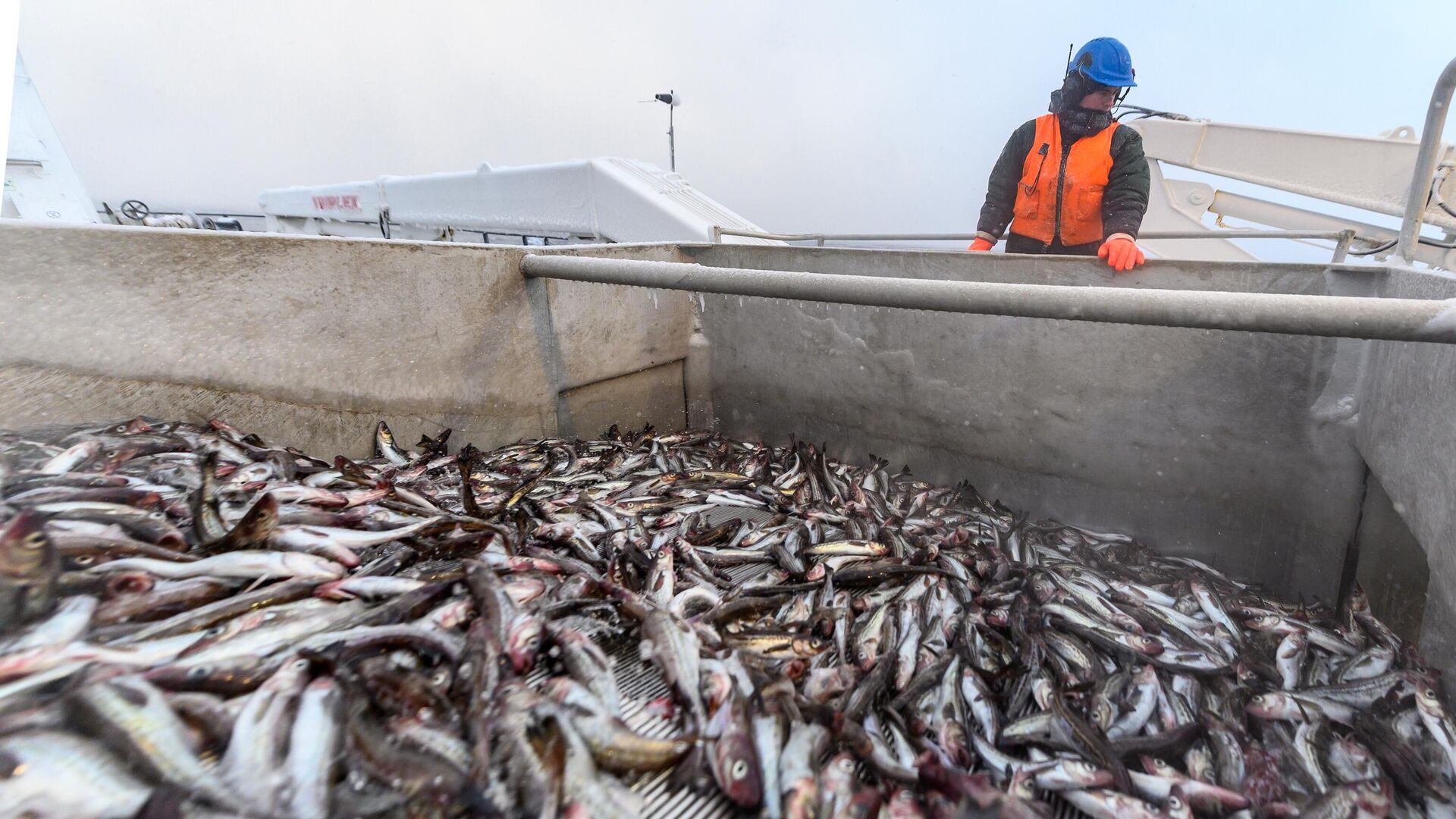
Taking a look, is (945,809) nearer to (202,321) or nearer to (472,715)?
(472,715)

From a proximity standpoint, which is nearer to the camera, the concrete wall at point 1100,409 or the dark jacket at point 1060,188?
the concrete wall at point 1100,409

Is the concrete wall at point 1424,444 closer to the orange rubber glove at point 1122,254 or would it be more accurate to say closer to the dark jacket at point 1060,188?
the orange rubber glove at point 1122,254

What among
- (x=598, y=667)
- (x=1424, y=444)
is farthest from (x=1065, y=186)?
(x=598, y=667)

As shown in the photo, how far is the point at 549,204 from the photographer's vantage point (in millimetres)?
11266

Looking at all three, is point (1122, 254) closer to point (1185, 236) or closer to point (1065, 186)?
Answer: point (1065, 186)

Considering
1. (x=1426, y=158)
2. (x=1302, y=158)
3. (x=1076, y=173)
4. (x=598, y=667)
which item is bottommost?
(x=598, y=667)

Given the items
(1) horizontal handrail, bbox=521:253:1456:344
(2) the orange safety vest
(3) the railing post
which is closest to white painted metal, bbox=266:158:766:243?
(2) the orange safety vest

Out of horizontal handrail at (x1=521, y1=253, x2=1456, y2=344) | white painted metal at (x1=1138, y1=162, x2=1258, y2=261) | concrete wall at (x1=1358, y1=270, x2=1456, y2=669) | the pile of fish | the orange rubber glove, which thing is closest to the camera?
the pile of fish

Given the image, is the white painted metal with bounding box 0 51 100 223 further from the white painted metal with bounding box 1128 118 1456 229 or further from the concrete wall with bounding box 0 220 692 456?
the white painted metal with bounding box 1128 118 1456 229

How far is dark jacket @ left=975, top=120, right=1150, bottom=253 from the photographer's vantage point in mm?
4434

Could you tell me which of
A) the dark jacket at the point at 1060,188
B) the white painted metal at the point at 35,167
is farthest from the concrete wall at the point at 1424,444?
the white painted metal at the point at 35,167

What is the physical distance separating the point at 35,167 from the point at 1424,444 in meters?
14.4

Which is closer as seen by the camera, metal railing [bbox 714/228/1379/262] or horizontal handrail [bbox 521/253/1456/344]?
horizontal handrail [bbox 521/253/1456/344]

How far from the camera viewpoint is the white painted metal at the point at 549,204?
973cm
